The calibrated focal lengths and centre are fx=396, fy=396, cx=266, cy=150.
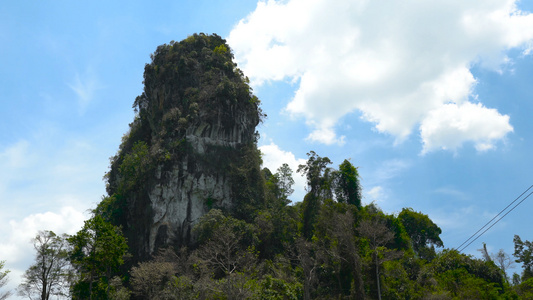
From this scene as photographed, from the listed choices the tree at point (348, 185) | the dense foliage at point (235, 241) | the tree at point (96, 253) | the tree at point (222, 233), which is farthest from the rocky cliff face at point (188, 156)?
the tree at point (348, 185)

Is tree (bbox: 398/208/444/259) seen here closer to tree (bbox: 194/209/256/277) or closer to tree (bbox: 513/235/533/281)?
tree (bbox: 513/235/533/281)

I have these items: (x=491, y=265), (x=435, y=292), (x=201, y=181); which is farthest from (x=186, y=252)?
(x=491, y=265)

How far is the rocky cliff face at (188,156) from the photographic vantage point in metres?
36.4

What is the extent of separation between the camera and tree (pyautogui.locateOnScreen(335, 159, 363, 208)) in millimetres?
38938

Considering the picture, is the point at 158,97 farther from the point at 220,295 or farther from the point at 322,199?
the point at 220,295

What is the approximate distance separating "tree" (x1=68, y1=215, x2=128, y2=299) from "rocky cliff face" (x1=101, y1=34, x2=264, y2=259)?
226 inches

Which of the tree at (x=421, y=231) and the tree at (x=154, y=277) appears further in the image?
the tree at (x=421, y=231)

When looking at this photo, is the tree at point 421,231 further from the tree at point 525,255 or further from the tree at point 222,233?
the tree at point 222,233

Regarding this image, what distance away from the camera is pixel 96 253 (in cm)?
2856

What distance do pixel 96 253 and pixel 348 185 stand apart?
→ 919 inches

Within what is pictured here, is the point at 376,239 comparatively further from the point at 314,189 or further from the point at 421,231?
the point at 421,231

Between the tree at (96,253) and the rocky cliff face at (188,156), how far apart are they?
18.8 feet

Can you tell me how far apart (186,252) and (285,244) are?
332 inches

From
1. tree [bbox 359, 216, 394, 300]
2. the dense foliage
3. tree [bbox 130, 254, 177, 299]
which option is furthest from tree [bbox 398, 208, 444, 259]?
tree [bbox 130, 254, 177, 299]
